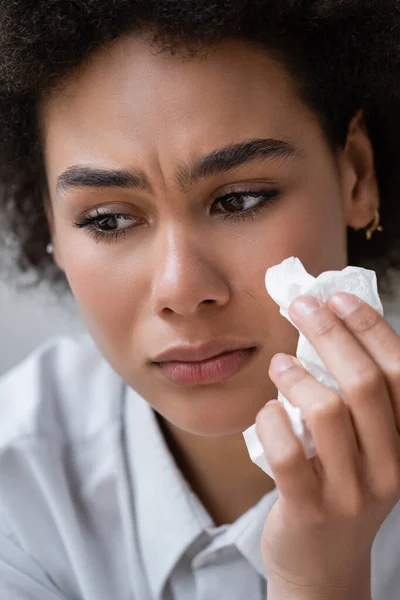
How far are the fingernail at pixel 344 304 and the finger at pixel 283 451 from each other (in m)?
0.11

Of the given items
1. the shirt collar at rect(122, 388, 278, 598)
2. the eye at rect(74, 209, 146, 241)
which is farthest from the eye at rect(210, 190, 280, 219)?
the shirt collar at rect(122, 388, 278, 598)

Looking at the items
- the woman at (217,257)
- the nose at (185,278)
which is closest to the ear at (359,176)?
the woman at (217,257)

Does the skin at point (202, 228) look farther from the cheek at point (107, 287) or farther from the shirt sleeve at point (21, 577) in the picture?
the shirt sleeve at point (21, 577)

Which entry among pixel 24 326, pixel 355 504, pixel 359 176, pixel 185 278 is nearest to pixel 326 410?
pixel 355 504

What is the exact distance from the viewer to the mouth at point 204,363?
1087mm

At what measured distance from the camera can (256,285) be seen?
1053 millimetres

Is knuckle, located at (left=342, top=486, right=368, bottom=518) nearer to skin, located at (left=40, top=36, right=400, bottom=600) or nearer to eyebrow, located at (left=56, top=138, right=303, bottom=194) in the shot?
skin, located at (left=40, top=36, right=400, bottom=600)

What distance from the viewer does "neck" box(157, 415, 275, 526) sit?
1350mm

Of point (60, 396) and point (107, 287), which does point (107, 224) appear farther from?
point (60, 396)

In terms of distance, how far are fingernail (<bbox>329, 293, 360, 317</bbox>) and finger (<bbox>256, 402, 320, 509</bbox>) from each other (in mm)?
113

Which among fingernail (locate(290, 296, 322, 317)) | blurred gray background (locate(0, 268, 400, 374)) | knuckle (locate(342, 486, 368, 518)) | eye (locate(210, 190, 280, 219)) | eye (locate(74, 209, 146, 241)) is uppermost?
blurred gray background (locate(0, 268, 400, 374))

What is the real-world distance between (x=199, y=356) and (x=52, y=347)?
587 millimetres

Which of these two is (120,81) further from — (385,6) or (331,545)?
(331,545)

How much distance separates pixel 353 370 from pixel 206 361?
272mm
